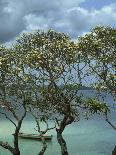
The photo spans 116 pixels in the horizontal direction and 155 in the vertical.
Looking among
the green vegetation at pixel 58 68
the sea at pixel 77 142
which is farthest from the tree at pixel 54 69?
the sea at pixel 77 142

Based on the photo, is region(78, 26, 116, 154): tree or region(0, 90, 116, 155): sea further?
region(0, 90, 116, 155): sea

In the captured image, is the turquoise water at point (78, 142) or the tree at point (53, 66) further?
the turquoise water at point (78, 142)

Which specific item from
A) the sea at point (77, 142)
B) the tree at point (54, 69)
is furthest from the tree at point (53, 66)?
the sea at point (77, 142)

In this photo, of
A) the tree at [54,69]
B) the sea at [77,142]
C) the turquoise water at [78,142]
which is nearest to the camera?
the tree at [54,69]

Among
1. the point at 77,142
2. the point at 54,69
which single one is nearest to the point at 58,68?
the point at 54,69

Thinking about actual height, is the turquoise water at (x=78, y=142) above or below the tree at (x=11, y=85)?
below

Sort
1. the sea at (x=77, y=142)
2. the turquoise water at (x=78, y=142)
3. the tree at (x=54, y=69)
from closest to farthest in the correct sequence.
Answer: the tree at (x=54, y=69), the sea at (x=77, y=142), the turquoise water at (x=78, y=142)

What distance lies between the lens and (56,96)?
37.7m

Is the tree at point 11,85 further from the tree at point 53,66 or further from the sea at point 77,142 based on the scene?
the sea at point 77,142

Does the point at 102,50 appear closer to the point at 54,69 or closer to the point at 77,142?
the point at 54,69

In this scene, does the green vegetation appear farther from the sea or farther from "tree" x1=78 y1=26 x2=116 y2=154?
the sea

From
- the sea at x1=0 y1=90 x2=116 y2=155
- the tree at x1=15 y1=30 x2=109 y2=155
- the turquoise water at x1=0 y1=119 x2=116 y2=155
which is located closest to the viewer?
the tree at x1=15 y1=30 x2=109 y2=155

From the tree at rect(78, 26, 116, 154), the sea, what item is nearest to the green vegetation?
the tree at rect(78, 26, 116, 154)

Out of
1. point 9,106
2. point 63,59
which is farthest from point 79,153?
point 63,59
